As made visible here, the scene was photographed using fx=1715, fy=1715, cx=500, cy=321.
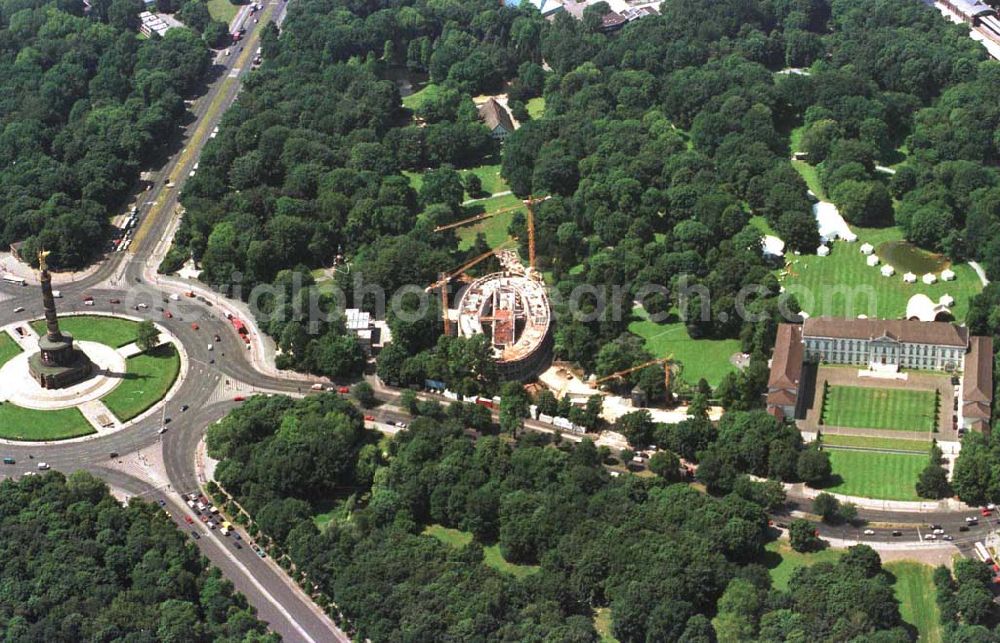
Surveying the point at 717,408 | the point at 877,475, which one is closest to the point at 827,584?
the point at 877,475

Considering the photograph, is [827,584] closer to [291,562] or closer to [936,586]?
[936,586]

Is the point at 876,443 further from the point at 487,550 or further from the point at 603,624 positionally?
the point at 487,550

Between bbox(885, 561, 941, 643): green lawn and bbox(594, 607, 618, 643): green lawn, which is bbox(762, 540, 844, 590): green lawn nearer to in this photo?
bbox(885, 561, 941, 643): green lawn

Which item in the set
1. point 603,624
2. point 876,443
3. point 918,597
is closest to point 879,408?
point 876,443

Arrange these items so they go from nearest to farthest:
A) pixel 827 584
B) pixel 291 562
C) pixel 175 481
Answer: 1. pixel 827 584
2. pixel 291 562
3. pixel 175 481

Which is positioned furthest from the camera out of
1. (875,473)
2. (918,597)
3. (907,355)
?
(907,355)

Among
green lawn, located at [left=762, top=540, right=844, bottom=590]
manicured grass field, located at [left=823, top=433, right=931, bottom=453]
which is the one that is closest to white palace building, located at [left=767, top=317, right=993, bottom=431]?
manicured grass field, located at [left=823, top=433, right=931, bottom=453]

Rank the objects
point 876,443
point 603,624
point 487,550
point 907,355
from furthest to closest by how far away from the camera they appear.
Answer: point 907,355 → point 876,443 → point 487,550 → point 603,624
